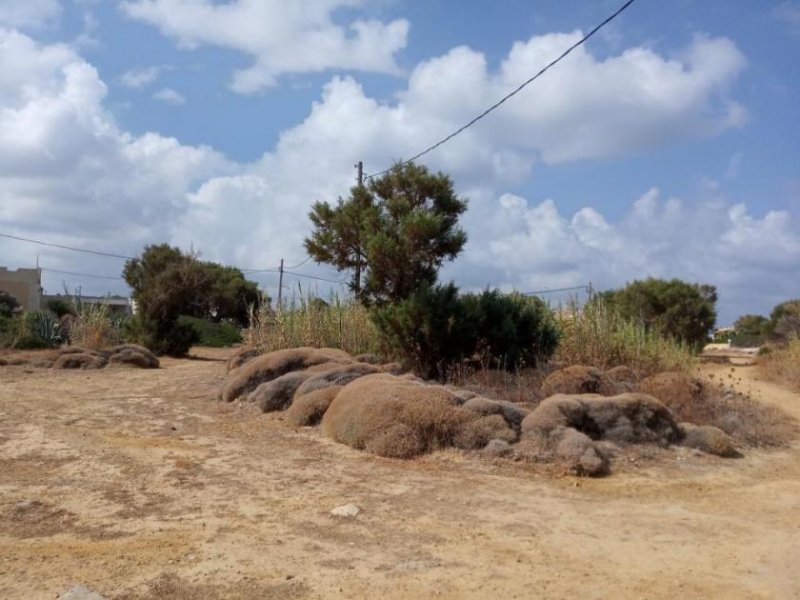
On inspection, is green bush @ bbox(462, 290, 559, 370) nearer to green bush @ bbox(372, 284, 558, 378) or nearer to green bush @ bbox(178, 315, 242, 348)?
green bush @ bbox(372, 284, 558, 378)

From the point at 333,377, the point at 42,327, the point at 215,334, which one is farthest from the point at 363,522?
the point at 215,334

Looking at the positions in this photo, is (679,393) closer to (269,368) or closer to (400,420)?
(400,420)

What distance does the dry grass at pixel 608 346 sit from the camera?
49.8 ft

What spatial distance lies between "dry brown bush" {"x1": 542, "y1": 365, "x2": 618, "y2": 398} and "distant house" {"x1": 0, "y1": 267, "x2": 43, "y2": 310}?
4827 cm

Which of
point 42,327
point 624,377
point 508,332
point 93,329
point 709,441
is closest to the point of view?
point 709,441

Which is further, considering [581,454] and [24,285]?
[24,285]

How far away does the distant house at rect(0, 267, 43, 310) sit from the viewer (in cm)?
5331

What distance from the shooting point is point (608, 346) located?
15.3 meters

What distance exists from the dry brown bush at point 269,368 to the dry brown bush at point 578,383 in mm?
3508

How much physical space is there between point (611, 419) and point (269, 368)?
6315 millimetres

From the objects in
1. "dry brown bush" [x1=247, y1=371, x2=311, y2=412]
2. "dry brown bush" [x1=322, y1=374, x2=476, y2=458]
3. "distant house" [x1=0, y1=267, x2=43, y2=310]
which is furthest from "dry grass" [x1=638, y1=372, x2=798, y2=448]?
"distant house" [x1=0, y1=267, x2=43, y2=310]

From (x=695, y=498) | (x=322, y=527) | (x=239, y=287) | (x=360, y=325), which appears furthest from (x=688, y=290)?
(x=322, y=527)

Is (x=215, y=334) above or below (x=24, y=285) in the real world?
below

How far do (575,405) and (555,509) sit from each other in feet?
9.31
